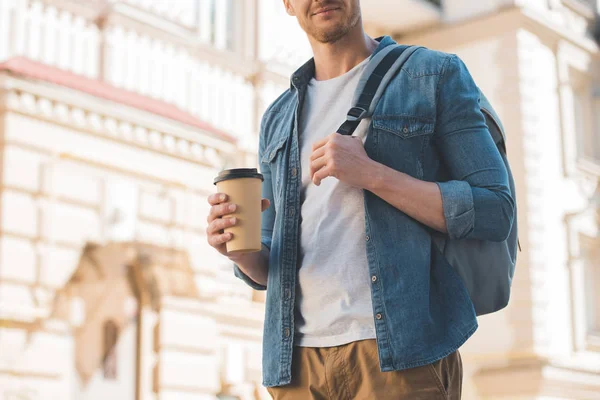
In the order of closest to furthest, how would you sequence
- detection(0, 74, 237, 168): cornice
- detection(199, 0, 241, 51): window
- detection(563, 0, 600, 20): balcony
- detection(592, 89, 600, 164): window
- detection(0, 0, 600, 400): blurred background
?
detection(0, 74, 237, 168): cornice < detection(0, 0, 600, 400): blurred background < detection(199, 0, 241, 51): window < detection(563, 0, 600, 20): balcony < detection(592, 89, 600, 164): window

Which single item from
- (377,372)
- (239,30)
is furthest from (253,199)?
(239,30)

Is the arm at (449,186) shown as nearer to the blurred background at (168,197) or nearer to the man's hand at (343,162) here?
the man's hand at (343,162)

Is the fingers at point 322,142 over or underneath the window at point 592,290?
underneath

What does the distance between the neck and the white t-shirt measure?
0.08 meters

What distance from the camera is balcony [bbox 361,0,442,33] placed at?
11430 mm

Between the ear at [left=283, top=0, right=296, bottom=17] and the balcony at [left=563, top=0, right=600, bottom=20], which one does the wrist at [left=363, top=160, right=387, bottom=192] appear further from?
the balcony at [left=563, top=0, right=600, bottom=20]

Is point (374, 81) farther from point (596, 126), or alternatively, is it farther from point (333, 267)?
point (596, 126)

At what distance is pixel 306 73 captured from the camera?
A: 1797 millimetres

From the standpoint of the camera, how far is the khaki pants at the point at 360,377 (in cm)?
147

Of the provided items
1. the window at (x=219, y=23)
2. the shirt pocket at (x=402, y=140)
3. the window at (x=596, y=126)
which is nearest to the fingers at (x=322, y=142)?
the shirt pocket at (x=402, y=140)

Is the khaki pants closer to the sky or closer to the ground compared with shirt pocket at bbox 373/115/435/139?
closer to the ground

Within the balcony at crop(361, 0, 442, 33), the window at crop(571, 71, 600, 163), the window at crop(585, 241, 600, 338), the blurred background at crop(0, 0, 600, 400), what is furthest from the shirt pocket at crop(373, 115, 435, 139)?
the window at crop(571, 71, 600, 163)

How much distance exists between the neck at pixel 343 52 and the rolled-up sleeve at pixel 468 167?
0.59ft

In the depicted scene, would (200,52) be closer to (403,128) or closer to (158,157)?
(158,157)
